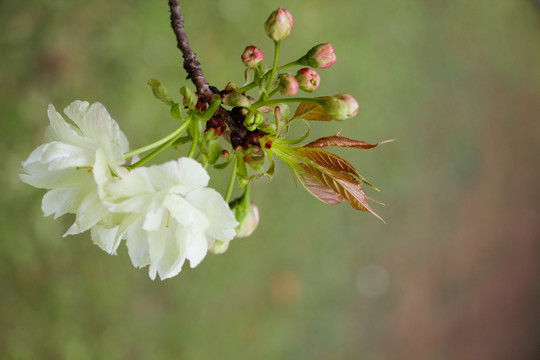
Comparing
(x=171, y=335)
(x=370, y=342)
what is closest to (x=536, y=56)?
(x=370, y=342)

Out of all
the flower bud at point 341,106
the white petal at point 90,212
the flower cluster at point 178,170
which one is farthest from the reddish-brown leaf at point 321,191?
the white petal at point 90,212

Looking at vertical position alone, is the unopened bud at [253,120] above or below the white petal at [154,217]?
above

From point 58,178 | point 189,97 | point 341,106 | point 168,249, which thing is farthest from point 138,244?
point 341,106

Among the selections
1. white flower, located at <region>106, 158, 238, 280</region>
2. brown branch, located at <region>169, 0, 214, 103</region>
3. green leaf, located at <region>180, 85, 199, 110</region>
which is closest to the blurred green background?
brown branch, located at <region>169, 0, 214, 103</region>

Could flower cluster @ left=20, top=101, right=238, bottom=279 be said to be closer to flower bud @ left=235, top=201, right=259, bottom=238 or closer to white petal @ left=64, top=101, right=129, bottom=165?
white petal @ left=64, top=101, right=129, bottom=165

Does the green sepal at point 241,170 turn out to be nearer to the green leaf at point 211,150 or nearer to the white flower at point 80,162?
the green leaf at point 211,150

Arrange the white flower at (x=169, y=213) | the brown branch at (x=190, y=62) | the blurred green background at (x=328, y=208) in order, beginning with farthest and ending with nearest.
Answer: the blurred green background at (x=328, y=208)
the brown branch at (x=190, y=62)
the white flower at (x=169, y=213)

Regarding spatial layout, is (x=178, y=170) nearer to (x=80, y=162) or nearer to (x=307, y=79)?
(x=80, y=162)
